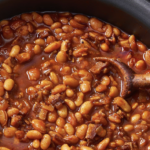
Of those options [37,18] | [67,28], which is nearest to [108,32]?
[67,28]

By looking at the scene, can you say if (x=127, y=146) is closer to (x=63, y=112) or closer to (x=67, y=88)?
(x=63, y=112)

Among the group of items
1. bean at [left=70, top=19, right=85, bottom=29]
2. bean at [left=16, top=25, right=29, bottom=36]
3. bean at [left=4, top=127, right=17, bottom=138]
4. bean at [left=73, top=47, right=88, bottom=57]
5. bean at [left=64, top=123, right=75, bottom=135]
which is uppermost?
bean at [left=70, top=19, right=85, bottom=29]

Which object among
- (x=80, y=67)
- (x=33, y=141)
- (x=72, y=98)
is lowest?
(x=33, y=141)

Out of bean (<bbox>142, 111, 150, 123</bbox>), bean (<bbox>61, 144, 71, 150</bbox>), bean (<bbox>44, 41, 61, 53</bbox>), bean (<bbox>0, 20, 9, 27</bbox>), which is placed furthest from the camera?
bean (<bbox>0, 20, 9, 27</bbox>)

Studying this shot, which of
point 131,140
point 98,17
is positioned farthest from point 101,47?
point 131,140

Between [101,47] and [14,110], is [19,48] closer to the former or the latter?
[14,110]

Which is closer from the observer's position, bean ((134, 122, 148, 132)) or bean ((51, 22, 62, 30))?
bean ((134, 122, 148, 132))

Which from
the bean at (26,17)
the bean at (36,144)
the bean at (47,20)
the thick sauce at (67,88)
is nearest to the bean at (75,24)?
the thick sauce at (67,88)

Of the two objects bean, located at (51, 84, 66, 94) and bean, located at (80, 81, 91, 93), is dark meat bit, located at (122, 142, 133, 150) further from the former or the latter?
bean, located at (51, 84, 66, 94)

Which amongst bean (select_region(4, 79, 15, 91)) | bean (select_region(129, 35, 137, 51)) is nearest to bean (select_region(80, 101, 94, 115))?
bean (select_region(4, 79, 15, 91))
